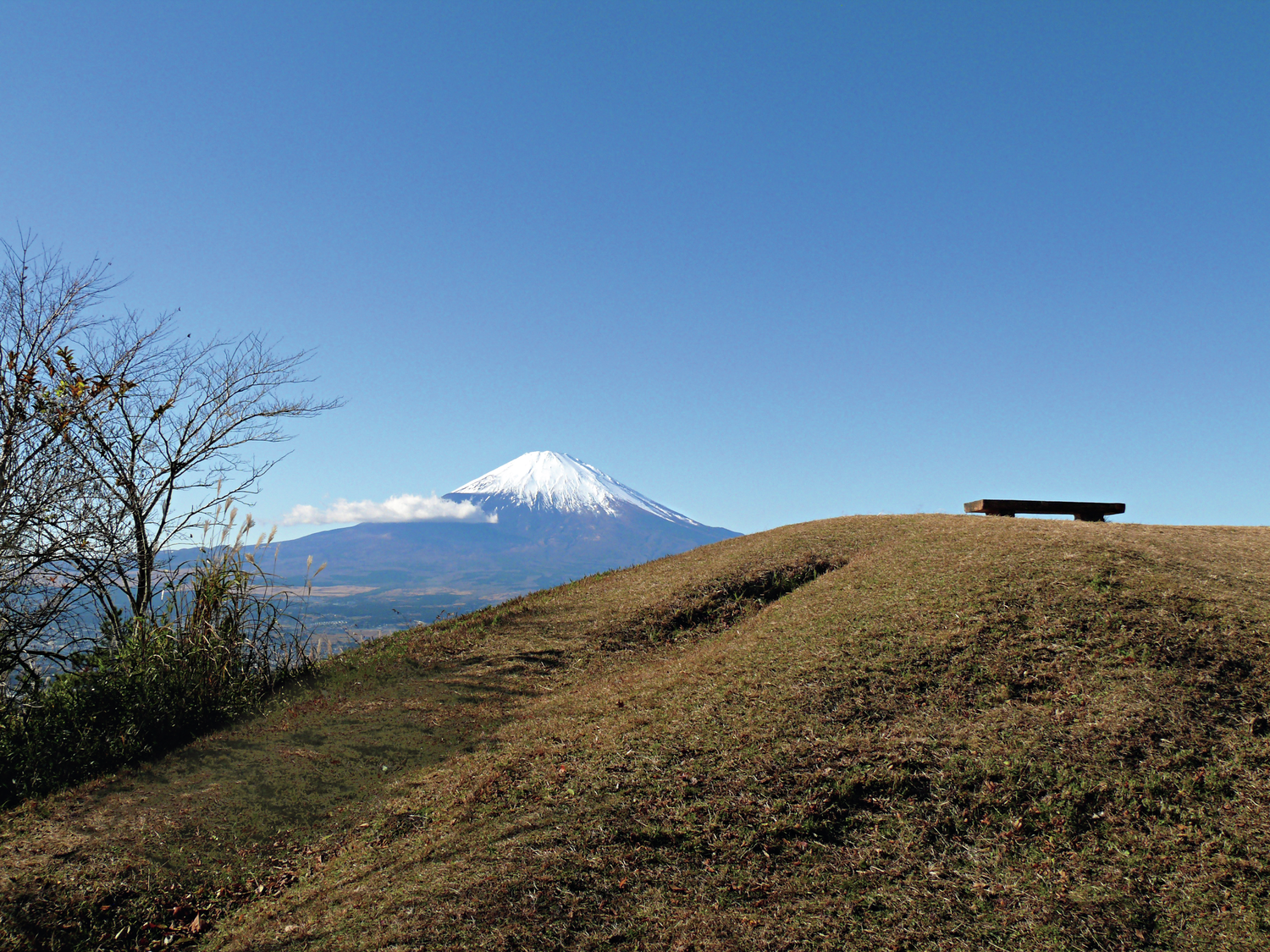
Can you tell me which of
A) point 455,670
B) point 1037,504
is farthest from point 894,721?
point 1037,504

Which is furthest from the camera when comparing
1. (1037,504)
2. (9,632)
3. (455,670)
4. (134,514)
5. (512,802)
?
(1037,504)

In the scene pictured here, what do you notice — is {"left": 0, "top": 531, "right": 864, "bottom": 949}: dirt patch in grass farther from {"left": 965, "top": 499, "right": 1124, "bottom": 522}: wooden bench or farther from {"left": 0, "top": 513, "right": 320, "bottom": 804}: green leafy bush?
{"left": 965, "top": 499, "right": 1124, "bottom": 522}: wooden bench

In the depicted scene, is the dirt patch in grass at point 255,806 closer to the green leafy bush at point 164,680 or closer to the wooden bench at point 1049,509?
the green leafy bush at point 164,680

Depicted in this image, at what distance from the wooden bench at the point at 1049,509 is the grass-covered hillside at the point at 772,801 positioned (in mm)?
4450

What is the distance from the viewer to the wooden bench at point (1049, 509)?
15.2 meters

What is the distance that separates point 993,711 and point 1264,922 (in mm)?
2750

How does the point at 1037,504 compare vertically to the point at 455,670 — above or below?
above

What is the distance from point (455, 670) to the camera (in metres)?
11.6

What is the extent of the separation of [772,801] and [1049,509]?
12.1 meters

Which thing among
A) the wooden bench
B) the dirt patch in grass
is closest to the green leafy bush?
the dirt patch in grass

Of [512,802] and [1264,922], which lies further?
[512,802]

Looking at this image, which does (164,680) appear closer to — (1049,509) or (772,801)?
(772,801)

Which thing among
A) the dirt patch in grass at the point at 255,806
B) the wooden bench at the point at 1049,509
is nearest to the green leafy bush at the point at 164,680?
the dirt patch in grass at the point at 255,806

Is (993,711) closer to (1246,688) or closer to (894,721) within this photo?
(894,721)
